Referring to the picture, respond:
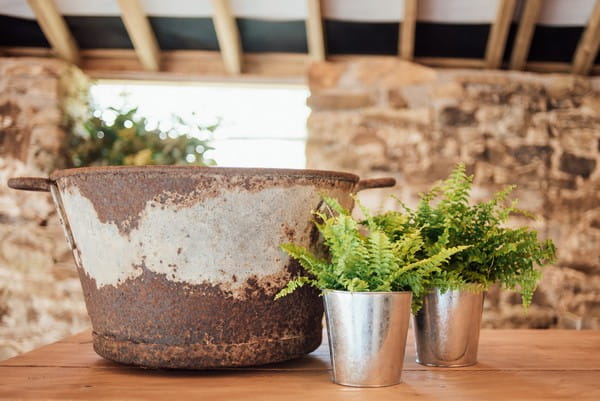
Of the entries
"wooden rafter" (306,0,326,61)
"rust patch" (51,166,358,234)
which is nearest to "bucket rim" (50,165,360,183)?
"rust patch" (51,166,358,234)

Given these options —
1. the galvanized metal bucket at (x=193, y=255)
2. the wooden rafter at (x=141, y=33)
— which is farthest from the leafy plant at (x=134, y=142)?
the galvanized metal bucket at (x=193, y=255)

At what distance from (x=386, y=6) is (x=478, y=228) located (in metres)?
2.18

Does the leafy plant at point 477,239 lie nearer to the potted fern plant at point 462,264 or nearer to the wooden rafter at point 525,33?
the potted fern plant at point 462,264

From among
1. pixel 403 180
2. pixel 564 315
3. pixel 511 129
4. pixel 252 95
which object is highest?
pixel 252 95

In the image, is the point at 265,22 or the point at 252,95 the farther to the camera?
the point at 252,95

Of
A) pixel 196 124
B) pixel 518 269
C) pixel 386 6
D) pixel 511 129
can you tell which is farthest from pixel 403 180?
pixel 518 269

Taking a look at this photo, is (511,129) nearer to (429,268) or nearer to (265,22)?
(265,22)

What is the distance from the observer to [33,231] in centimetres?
323

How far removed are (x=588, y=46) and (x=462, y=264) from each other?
249cm

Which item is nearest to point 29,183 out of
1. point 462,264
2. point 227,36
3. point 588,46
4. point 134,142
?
point 462,264

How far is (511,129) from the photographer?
10.2 ft

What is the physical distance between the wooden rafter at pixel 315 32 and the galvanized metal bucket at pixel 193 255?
2.09 metres

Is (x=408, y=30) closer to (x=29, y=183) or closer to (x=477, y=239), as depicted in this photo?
(x=477, y=239)

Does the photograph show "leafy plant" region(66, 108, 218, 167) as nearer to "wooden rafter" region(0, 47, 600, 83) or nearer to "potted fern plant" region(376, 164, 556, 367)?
"wooden rafter" region(0, 47, 600, 83)
